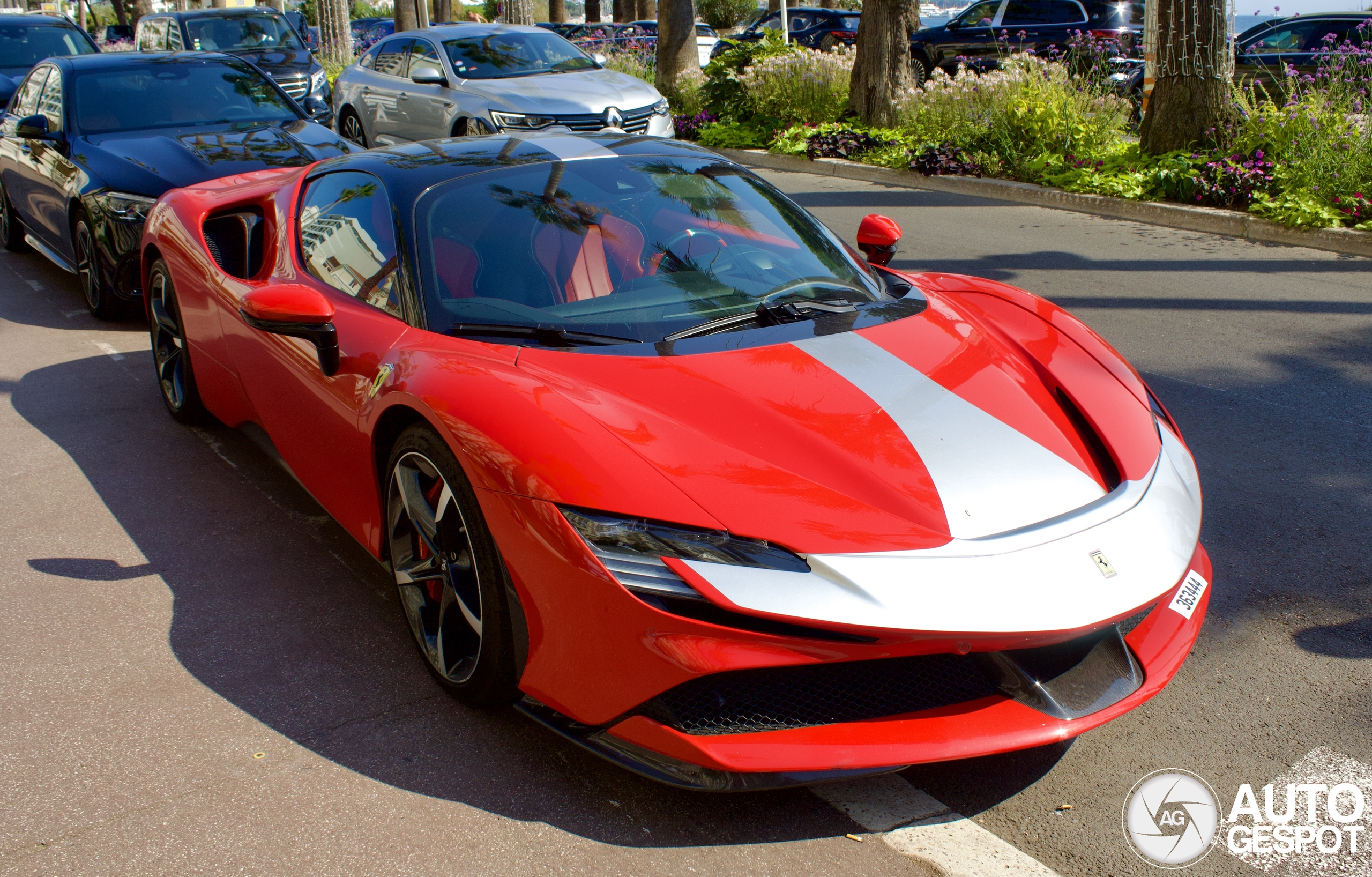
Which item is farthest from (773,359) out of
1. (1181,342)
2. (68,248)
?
(68,248)

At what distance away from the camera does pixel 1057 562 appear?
7.20ft

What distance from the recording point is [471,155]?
3545mm

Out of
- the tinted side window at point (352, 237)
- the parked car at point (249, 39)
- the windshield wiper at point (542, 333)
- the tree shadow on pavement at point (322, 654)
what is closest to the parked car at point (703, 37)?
the parked car at point (249, 39)

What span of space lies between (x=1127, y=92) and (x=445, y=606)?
13095 mm

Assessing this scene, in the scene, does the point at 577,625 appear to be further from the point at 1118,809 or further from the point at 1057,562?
the point at 1118,809

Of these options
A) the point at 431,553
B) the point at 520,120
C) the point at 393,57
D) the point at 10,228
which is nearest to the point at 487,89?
the point at 520,120

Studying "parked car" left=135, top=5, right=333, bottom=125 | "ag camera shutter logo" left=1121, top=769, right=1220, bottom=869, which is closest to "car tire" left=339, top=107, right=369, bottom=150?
"parked car" left=135, top=5, right=333, bottom=125

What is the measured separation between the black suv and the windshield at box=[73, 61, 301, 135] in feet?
34.2

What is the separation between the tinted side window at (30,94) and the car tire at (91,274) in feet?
4.89

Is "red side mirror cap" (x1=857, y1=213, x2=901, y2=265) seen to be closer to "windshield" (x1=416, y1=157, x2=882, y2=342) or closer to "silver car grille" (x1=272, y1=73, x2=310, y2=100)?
"windshield" (x1=416, y1=157, x2=882, y2=342)

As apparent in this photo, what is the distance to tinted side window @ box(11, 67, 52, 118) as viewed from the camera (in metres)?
7.76

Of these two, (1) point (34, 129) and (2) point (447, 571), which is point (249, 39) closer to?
(1) point (34, 129)

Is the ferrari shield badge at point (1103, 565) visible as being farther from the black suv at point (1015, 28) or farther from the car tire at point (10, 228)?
the black suv at point (1015, 28)

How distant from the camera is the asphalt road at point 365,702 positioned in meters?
2.30
